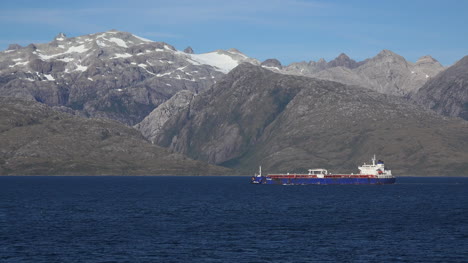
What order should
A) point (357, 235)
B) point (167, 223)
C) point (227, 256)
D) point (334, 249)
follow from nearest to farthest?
1. point (227, 256)
2. point (334, 249)
3. point (357, 235)
4. point (167, 223)

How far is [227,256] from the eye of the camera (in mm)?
106312

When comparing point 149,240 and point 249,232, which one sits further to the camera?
point 249,232

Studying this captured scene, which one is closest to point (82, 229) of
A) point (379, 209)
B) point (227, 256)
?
point (227, 256)

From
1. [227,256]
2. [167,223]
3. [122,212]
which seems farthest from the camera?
[122,212]

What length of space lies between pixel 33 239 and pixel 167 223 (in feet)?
115

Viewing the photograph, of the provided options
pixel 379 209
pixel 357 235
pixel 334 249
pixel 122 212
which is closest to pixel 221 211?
pixel 122 212

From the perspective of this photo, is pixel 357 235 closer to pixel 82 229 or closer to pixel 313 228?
pixel 313 228

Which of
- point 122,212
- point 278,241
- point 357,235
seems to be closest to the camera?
point 278,241

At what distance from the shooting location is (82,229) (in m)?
140

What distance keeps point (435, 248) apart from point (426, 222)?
1693 inches

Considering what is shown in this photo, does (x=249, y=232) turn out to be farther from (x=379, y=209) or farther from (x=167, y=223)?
(x=379, y=209)

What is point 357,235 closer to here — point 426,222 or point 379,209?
point 426,222

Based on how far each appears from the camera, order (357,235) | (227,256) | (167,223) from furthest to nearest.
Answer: (167,223) → (357,235) → (227,256)

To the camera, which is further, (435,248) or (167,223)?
(167,223)
